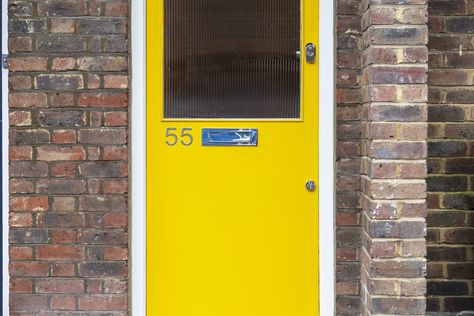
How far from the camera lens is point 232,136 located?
3.54m

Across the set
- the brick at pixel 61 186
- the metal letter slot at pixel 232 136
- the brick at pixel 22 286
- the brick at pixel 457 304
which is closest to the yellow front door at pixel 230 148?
the metal letter slot at pixel 232 136

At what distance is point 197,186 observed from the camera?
11.7ft

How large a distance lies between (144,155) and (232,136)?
1.65 feet

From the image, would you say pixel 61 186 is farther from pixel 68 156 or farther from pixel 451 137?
pixel 451 137

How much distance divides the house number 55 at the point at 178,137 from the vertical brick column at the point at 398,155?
1.04 metres

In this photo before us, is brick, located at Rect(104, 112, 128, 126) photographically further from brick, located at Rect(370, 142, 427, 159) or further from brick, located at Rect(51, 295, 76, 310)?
brick, located at Rect(370, 142, 427, 159)

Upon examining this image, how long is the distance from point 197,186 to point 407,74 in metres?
1.29

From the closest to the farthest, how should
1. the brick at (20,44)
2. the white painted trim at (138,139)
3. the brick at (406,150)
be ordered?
the brick at (406,150) < the brick at (20,44) < the white painted trim at (138,139)

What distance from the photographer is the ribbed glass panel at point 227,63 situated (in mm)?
3547

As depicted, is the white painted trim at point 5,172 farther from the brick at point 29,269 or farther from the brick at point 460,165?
the brick at point 460,165

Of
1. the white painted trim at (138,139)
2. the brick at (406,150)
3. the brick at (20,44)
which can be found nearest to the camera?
the brick at (406,150)

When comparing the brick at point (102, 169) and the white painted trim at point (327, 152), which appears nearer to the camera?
the brick at point (102, 169)

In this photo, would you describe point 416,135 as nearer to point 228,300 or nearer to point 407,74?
point 407,74

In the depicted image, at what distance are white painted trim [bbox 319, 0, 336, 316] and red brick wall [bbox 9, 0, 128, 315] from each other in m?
1.08
